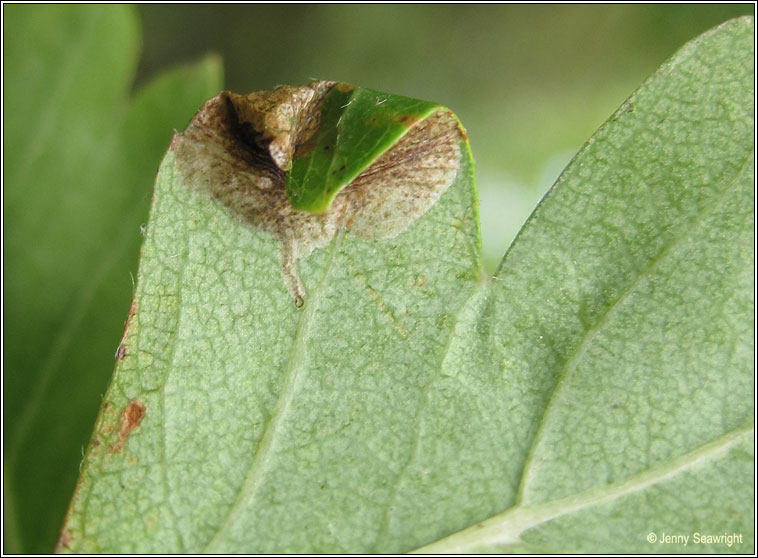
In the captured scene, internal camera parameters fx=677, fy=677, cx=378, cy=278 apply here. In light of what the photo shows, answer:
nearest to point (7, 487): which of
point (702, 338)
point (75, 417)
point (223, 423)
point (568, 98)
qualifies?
point (75, 417)

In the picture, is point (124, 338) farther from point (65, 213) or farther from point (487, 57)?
point (487, 57)

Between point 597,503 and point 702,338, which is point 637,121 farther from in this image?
point 597,503

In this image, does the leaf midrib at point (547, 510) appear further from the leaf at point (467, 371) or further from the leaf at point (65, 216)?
the leaf at point (65, 216)

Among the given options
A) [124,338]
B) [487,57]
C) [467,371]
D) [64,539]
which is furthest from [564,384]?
[487,57]

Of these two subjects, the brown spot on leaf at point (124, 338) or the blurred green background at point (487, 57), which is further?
the blurred green background at point (487, 57)

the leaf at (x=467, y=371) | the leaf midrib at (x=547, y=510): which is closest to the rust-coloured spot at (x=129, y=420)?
the leaf at (x=467, y=371)
